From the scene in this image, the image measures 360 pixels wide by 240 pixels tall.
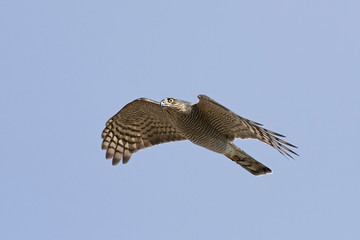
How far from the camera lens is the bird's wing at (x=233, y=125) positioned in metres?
12.0

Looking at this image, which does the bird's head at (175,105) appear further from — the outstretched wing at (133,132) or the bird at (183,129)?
the outstretched wing at (133,132)

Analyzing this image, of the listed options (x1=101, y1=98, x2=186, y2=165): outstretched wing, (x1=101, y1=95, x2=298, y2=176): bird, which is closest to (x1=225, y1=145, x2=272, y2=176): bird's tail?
(x1=101, y1=95, x2=298, y2=176): bird

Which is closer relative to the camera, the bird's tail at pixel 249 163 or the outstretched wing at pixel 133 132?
the bird's tail at pixel 249 163

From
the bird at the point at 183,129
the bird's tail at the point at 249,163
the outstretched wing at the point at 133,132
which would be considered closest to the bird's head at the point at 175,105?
the bird at the point at 183,129

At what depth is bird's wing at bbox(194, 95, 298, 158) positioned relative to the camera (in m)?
12.0

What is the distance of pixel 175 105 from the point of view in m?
12.5

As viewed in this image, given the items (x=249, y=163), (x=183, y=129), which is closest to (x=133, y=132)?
(x=183, y=129)

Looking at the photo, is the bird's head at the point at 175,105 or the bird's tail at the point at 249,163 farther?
the bird's tail at the point at 249,163

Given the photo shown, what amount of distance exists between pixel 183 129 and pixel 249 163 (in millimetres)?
1706

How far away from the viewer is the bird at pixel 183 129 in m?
12.2

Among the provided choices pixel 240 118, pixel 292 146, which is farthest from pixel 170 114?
pixel 292 146

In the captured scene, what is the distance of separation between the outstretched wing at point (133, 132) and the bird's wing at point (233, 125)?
1356 mm

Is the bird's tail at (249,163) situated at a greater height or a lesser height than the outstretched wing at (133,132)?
lesser

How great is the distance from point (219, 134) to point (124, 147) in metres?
2.60
